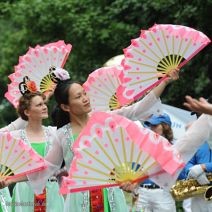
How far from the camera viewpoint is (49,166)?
6770 mm

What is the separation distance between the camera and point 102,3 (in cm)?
1429

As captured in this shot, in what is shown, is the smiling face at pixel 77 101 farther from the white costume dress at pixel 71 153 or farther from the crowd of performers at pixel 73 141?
the white costume dress at pixel 71 153

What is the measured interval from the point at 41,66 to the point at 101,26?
17.7 feet

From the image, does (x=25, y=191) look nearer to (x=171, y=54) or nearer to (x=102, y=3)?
(x=171, y=54)

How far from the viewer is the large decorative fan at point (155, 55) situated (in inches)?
265

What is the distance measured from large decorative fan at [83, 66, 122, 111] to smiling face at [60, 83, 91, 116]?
1.31 m

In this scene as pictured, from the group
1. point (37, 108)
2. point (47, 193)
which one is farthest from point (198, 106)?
point (47, 193)

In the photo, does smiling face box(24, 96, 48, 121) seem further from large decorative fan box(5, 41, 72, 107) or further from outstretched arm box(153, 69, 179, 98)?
outstretched arm box(153, 69, 179, 98)

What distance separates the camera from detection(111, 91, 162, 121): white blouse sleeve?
6.68 meters

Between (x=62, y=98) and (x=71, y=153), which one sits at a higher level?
(x=62, y=98)

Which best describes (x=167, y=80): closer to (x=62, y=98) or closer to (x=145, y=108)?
(x=145, y=108)

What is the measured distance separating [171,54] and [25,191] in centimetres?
237

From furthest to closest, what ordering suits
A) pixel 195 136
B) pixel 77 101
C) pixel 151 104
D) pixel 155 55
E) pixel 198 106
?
pixel 155 55, pixel 151 104, pixel 77 101, pixel 195 136, pixel 198 106

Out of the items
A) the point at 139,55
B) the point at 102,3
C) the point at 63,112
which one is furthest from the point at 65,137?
the point at 102,3
